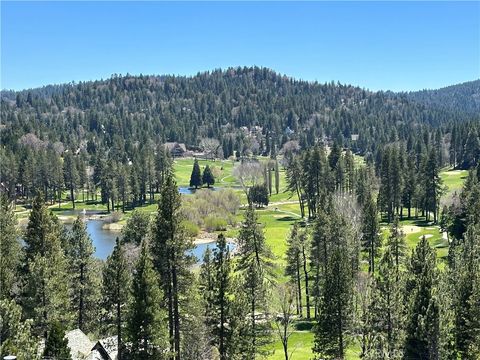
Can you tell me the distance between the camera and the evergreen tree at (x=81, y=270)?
48594 millimetres

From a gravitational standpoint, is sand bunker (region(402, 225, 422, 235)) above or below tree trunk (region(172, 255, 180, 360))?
below

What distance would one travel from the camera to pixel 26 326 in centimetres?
3019

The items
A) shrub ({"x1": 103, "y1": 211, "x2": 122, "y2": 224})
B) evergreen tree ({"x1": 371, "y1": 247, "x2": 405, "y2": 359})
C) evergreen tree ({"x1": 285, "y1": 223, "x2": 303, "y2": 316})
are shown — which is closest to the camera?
evergreen tree ({"x1": 371, "y1": 247, "x2": 405, "y2": 359})

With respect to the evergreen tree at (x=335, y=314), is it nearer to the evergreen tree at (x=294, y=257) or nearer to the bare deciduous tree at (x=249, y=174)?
the evergreen tree at (x=294, y=257)

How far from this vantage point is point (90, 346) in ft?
136

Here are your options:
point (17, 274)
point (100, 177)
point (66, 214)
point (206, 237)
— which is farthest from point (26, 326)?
point (100, 177)

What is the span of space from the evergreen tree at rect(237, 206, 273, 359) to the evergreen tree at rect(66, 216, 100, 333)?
1453 centimetres

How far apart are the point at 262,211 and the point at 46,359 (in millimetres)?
106431

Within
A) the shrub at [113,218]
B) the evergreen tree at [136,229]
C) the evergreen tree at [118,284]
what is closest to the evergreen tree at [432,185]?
the evergreen tree at [136,229]

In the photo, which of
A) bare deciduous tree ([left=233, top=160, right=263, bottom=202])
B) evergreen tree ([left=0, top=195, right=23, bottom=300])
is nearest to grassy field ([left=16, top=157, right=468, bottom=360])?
bare deciduous tree ([left=233, top=160, right=263, bottom=202])

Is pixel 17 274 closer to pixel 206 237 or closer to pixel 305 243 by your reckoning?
pixel 305 243

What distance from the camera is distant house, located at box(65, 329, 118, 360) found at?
40.2 m

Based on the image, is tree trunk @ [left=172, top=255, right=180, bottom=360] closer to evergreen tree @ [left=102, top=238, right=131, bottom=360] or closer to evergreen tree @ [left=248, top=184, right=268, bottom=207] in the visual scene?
evergreen tree @ [left=102, top=238, right=131, bottom=360]

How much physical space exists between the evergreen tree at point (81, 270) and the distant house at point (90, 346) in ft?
23.3
